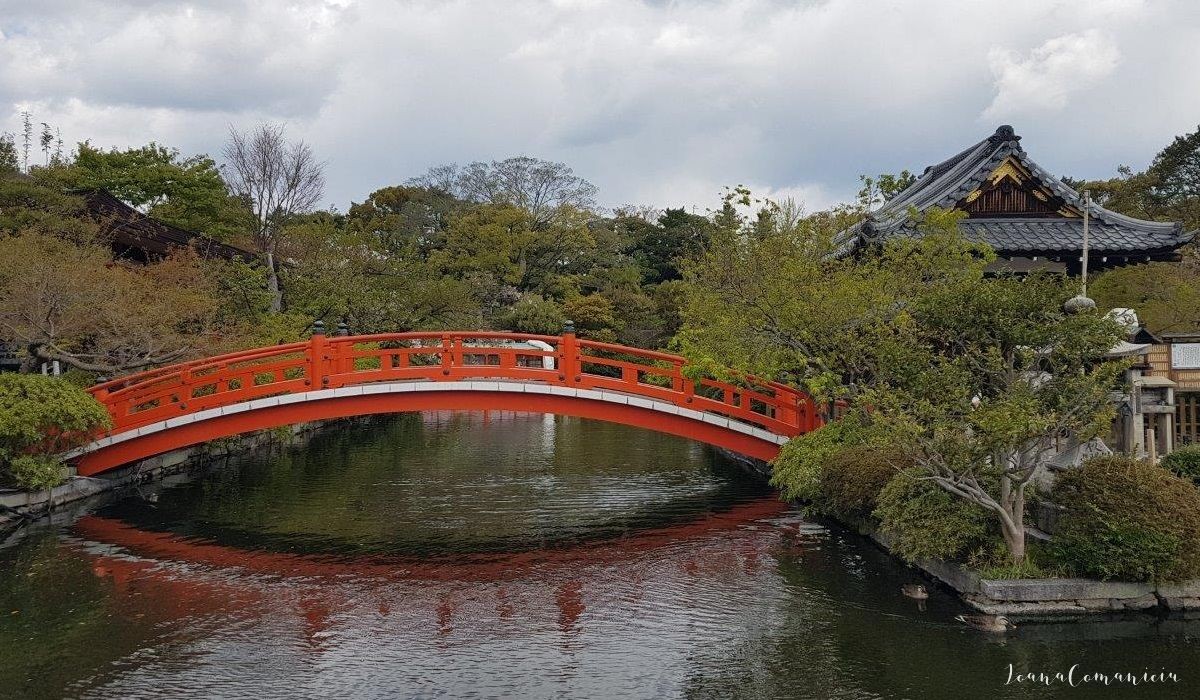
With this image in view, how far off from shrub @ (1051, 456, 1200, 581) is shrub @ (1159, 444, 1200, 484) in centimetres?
139

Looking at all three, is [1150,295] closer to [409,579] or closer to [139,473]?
[409,579]

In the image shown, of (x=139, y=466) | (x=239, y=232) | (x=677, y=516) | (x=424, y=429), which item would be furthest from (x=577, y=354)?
(x=239, y=232)

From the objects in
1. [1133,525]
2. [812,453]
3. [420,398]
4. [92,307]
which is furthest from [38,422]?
[1133,525]

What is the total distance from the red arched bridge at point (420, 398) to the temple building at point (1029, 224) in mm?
4364

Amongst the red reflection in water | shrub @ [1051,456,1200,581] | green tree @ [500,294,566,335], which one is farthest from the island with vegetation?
green tree @ [500,294,566,335]

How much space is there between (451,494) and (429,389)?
8.59 feet

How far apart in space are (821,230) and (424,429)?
16.6 metres

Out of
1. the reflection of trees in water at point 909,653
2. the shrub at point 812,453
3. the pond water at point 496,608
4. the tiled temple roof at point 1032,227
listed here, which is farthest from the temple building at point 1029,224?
the reflection of trees in water at point 909,653

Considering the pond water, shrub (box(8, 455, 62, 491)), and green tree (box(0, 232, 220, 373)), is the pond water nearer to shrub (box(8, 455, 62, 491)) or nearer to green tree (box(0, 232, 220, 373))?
shrub (box(8, 455, 62, 491))

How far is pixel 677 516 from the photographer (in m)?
16.1

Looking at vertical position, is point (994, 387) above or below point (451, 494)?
above

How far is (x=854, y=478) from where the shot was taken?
13.0 m

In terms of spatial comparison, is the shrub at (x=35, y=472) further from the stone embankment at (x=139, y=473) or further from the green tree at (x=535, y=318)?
the green tree at (x=535, y=318)

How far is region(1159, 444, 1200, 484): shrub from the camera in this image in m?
11.0
